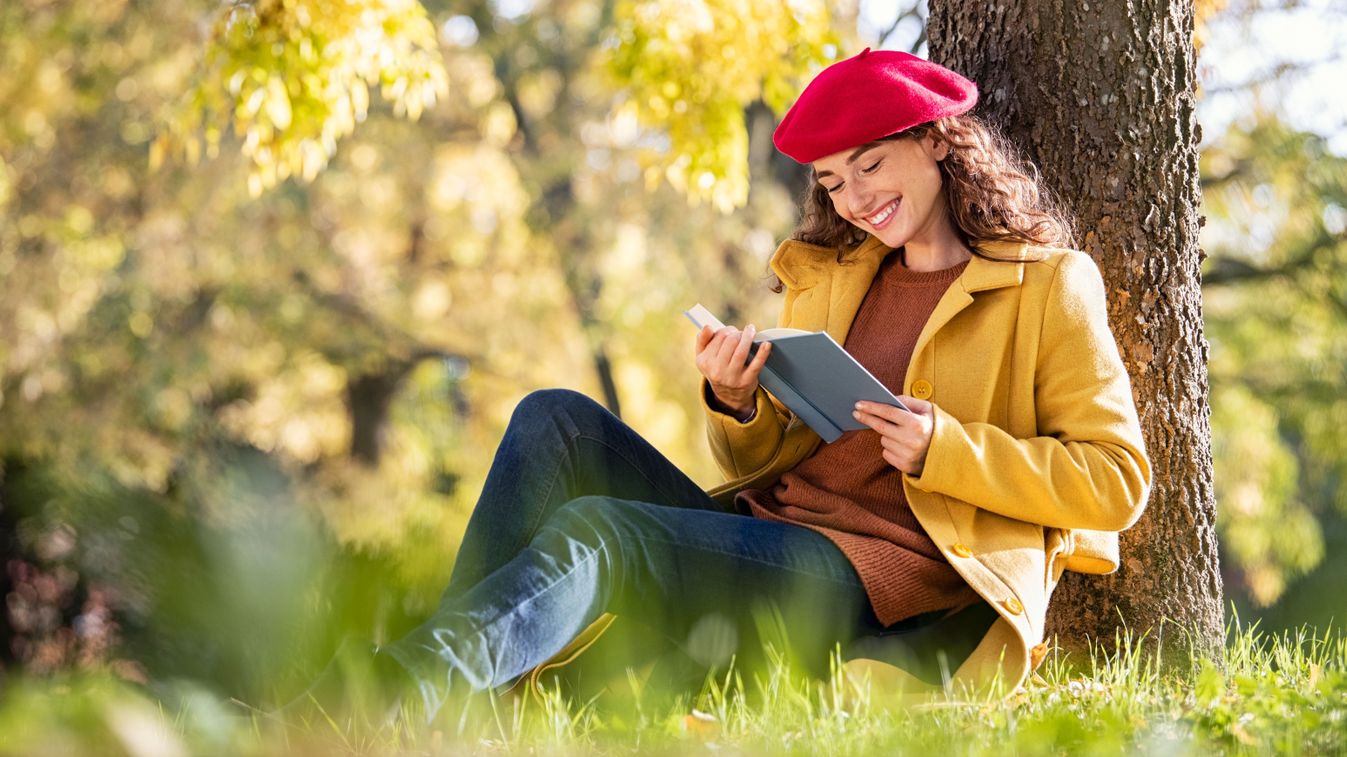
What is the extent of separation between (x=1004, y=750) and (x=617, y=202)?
9.40 m

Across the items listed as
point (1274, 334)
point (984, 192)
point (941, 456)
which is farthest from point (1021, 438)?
point (1274, 334)

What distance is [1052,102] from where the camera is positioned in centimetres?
317

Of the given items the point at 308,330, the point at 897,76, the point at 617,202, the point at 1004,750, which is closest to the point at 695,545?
the point at 1004,750

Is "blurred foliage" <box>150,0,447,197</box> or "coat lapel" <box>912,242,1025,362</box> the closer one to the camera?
"coat lapel" <box>912,242,1025,362</box>

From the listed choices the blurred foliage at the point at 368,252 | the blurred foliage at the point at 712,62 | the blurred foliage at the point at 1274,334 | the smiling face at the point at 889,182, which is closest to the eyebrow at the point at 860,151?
the smiling face at the point at 889,182

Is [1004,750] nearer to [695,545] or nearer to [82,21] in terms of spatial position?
[695,545]

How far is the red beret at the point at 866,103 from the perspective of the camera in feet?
8.75

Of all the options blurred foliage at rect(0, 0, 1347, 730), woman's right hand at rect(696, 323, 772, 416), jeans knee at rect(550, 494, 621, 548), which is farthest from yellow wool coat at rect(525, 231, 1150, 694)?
blurred foliage at rect(0, 0, 1347, 730)

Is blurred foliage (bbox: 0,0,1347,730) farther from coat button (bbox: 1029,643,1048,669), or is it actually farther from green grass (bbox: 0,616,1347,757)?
coat button (bbox: 1029,643,1048,669)

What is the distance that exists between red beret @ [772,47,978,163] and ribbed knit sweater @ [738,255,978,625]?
1.09 feet

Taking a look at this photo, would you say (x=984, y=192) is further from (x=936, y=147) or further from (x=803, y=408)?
(x=803, y=408)

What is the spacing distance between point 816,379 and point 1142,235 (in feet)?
3.43

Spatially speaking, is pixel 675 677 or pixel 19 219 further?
pixel 19 219

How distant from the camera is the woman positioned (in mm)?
2428
